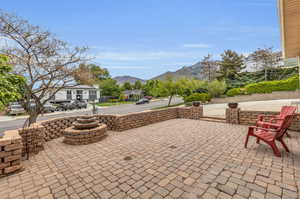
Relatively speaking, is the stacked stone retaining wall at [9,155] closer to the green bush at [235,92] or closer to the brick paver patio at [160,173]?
the brick paver patio at [160,173]

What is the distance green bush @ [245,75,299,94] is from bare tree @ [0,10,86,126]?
1979 centimetres

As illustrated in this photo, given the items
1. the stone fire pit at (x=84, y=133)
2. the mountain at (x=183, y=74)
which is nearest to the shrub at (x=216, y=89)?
the mountain at (x=183, y=74)

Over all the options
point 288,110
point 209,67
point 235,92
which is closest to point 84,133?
point 288,110

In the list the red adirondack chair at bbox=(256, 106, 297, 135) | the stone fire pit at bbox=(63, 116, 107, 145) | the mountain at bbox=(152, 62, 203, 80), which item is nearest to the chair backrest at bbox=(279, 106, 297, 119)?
the red adirondack chair at bbox=(256, 106, 297, 135)

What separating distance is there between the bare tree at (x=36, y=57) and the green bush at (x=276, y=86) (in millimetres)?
19790

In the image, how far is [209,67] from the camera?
24797 millimetres

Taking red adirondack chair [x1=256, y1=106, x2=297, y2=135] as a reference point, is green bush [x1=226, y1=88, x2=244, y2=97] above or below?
above

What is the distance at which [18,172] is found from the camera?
2.36m

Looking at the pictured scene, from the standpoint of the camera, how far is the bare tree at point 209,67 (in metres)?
24.5

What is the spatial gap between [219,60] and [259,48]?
238 inches

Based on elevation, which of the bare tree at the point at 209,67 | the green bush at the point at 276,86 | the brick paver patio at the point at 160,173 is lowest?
the brick paver patio at the point at 160,173

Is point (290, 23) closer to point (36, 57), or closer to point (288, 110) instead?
point (288, 110)

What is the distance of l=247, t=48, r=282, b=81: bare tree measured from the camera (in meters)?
19.9

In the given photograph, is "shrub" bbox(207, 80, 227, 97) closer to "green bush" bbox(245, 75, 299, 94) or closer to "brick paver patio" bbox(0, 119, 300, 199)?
"green bush" bbox(245, 75, 299, 94)
